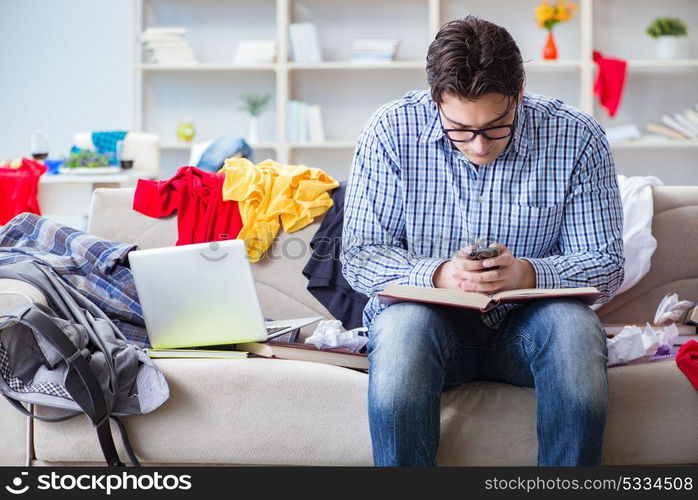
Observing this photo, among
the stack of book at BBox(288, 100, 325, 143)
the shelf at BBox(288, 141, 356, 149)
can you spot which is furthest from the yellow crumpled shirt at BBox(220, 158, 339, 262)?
the stack of book at BBox(288, 100, 325, 143)

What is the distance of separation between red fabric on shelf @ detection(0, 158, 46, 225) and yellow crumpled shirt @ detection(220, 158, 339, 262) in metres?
1.49

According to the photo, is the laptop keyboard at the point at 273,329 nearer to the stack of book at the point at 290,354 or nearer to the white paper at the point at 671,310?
the stack of book at the point at 290,354

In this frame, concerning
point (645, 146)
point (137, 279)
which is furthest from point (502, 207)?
point (645, 146)

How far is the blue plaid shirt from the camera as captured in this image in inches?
69.1

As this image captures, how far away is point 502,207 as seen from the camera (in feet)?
5.81

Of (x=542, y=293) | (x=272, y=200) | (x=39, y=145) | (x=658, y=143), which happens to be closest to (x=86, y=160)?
(x=39, y=145)

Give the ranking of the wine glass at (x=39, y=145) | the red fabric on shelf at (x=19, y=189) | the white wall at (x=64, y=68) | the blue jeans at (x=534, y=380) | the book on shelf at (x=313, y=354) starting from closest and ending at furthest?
the blue jeans at (x=534, y=380)
the book on shelf at (x=313, y=354)
the red fabric on shelf at (x=19, y=189)
the wine glass at (x=39, y=145)
the white wall at (x=64, y=68)

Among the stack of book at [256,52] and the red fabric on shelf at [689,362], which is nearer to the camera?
the red fabric on shelf at [689,362]

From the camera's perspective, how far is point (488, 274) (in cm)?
159

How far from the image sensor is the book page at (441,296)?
58.8 inches

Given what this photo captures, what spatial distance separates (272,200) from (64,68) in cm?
332

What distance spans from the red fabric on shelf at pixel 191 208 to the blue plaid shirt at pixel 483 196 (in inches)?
24.9

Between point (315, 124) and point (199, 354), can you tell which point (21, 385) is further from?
point (315, 124)

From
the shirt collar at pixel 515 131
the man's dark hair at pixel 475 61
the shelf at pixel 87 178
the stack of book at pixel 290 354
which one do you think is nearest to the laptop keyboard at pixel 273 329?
the stack of book at pixel 290 354
